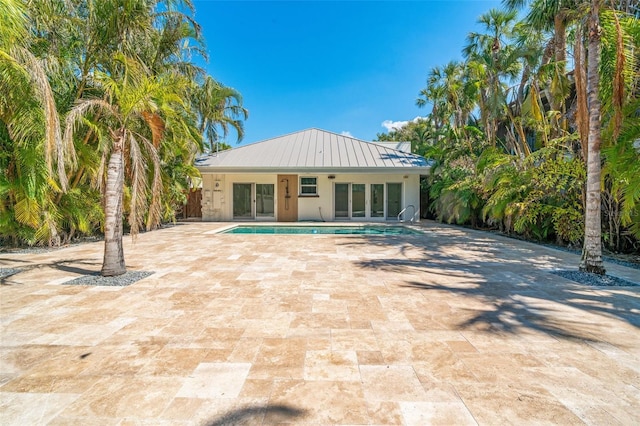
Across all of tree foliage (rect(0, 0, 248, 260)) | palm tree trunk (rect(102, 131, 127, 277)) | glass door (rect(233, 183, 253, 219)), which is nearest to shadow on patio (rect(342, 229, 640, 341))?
palm tree trunk (rect(102, 131, 127, 277))

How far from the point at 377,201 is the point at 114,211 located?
14007 millimetres

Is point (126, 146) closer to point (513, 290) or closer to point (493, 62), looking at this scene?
point (513, 290)

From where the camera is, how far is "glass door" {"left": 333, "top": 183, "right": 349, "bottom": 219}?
17531 mm

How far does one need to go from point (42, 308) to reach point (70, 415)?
285cm

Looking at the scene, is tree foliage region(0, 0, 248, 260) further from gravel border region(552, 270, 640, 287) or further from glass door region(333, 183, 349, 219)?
glass door region(333, 183, 349, 219)

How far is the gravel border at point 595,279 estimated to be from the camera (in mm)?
5223

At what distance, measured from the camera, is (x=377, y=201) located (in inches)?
689

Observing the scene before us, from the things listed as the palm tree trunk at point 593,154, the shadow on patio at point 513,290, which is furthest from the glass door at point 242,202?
the palm tree trunk at point 593,154

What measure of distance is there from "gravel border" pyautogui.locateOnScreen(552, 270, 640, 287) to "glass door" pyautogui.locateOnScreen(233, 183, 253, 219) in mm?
14834

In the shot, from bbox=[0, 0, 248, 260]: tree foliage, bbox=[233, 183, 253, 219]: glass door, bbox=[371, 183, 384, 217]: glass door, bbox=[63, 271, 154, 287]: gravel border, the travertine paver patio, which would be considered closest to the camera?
the travertine paver patio

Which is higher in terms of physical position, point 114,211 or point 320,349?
point 114,211

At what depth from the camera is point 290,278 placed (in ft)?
18.3

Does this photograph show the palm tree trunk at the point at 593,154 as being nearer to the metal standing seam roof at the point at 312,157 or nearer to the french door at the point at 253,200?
the metal standing seam roof at the point at 312,157

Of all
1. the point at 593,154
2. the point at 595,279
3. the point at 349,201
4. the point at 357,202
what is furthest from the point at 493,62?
the point at 595,279
